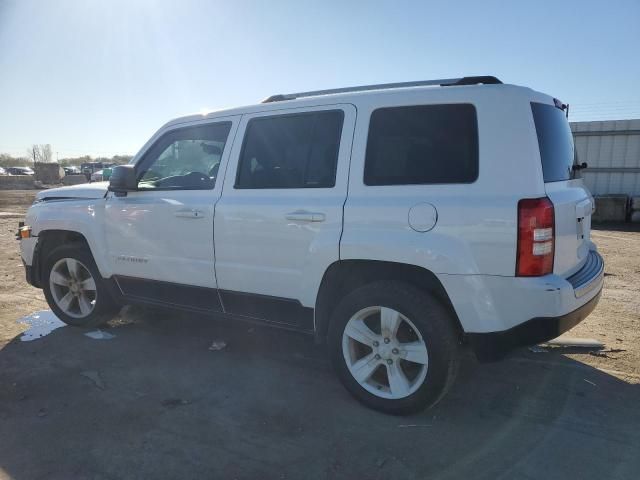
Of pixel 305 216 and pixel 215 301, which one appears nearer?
pixel 305 216

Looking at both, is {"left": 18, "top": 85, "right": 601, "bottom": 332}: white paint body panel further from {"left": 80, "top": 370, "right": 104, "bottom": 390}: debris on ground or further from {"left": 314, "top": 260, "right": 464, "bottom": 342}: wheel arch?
{"left": 80, "top": 370, "right": 104, "bottom": 390}: debris on ground

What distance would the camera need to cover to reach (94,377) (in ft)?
12.4

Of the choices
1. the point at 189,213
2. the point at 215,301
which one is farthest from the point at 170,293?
the point at 189,213

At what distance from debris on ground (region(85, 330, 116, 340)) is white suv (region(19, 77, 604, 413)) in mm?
844

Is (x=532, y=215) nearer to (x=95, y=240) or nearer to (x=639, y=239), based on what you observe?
(x=95, y=240)

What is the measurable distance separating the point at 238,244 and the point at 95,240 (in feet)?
5.69

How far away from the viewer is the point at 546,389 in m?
3.48

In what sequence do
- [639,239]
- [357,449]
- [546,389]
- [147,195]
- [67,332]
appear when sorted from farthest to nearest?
[639,239], [67,332], [147,195], [546,389], [357,449]

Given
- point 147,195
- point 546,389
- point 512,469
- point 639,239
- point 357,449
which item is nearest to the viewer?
point 512,469

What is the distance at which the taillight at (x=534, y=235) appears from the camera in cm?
259

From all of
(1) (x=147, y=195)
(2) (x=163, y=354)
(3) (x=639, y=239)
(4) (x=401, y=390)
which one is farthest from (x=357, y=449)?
(3) (x=639, y=239)

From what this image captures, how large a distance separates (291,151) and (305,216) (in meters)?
0.56

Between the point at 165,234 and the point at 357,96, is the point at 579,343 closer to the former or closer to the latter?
the point at 357,96

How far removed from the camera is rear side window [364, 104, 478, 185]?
2844 mm
